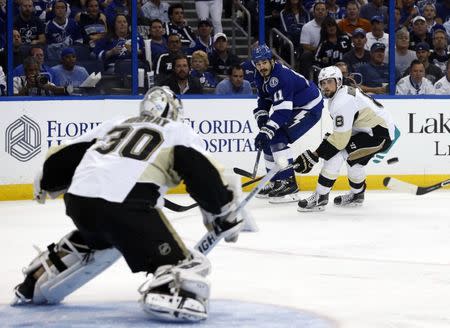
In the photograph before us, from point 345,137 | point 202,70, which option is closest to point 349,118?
point 345,137

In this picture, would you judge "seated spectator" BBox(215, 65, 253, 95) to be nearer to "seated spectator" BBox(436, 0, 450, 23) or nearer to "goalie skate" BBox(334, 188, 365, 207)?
"goalie skate" BBox(334, 188, 365, 207)

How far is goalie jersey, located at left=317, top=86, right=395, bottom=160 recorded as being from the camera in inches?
341

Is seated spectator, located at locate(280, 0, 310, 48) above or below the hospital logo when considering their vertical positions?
above

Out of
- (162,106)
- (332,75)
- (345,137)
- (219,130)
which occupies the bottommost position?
(219,130)

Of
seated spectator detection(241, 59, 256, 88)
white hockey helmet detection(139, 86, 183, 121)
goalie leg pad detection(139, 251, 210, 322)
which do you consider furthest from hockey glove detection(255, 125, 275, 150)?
goalie leg pad detection(139, 251, 210, 322)

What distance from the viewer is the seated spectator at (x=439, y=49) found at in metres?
A: 11.1

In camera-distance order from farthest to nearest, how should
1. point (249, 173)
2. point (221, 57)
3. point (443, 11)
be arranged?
point (443, 11)
point (221, 57)
point (249, 173)

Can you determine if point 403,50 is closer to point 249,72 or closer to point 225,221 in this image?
point 249,72

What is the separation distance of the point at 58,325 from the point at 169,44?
5900mm

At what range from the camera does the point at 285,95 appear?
9266mm

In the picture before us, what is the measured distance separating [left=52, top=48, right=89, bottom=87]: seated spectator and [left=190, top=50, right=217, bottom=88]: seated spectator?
1.00 metres

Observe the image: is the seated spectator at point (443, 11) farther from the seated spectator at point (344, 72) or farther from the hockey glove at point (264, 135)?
the hockey glove at point (264, 135)

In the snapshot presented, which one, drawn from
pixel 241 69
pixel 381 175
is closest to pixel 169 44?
pixel 241 69

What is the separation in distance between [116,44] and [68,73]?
0.50m
